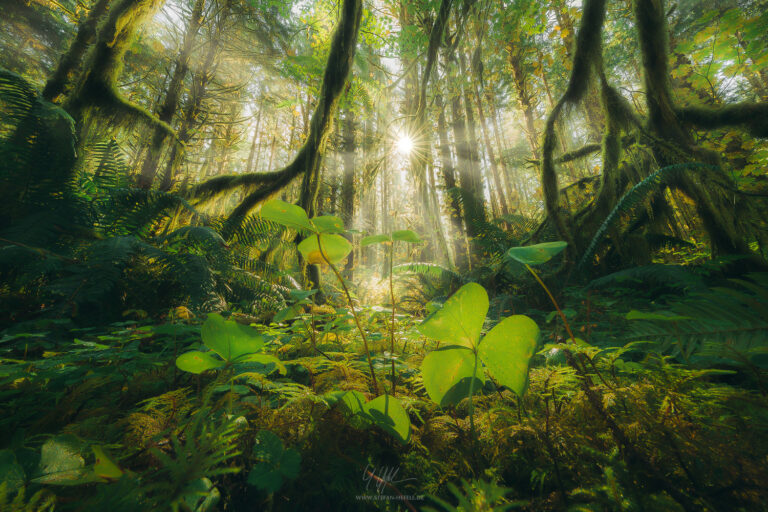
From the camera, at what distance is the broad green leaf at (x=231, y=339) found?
0.57m

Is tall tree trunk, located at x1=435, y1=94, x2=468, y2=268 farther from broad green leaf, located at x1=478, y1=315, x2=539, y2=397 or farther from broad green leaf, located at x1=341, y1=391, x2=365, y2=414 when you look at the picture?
broad green leaf, located at x1=341, y1=391, x2=365, y2=414

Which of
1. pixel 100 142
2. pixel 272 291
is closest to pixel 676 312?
pixel 272 291

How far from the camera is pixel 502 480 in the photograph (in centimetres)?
51

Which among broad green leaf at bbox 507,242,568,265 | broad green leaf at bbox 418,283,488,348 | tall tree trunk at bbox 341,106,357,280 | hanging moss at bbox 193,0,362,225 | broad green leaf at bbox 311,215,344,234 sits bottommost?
broad green leaf at bbox 418,283,488,348

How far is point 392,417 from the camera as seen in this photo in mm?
550

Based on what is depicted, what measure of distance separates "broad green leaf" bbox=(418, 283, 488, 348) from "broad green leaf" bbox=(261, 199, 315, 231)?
1.57ft

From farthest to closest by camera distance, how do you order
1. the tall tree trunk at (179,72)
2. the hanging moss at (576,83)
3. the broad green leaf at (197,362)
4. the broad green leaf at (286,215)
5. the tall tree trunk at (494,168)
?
the tall tree trunk at (494,168)
the tall tree trunk at (179,72)
the hanging moss at (576,83)
the broad green leaf at (286,215)
the broad green leaf at (197,362)

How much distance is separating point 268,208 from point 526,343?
30.7 inches

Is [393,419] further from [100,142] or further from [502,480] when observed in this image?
[100,142]

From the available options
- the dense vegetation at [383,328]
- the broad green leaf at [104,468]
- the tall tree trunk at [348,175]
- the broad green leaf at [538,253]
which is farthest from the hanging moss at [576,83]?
the tall tree trunk at [348,175]

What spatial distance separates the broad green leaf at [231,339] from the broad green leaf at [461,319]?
0.39 meters

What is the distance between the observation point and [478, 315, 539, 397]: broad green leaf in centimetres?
54

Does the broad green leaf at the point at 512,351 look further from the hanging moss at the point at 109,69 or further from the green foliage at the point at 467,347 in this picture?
the hanging moss at the point at 109,69
